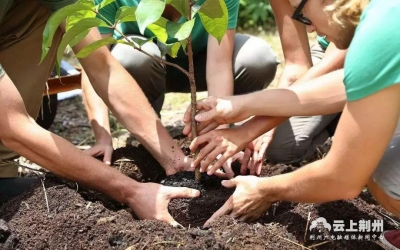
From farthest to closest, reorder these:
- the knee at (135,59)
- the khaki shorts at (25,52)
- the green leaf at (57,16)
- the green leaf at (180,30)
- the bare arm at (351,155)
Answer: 1. the knee at (135,59)
2. the khaki shorts at (25,52)
3. the green leaf at (57,16)
4. the green leaf at (180,30)
5. the bare arm at (351,155)

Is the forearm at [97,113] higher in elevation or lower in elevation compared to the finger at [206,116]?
lower

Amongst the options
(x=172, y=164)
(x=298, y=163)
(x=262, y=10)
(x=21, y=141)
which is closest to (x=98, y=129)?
(x=172, y=164)

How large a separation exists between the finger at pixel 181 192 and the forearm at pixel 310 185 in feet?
0.80

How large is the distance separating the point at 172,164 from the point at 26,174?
80 cm

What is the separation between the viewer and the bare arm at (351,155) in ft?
4.26

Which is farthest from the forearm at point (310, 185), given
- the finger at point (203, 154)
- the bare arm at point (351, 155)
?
the finger at point (203, 154)

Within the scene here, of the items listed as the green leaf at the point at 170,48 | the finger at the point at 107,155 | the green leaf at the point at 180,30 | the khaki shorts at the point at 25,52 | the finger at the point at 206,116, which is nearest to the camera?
the green leaf at the point at 180,30

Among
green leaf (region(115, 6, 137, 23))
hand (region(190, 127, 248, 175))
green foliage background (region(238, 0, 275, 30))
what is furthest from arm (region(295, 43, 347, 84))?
green foliage background (region(238, 0, 275, 30))

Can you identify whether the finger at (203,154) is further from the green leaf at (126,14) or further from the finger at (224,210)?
the green leaf at (126,14)

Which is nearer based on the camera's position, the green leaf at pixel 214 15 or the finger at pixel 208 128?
the green leaf at pixel 214 15

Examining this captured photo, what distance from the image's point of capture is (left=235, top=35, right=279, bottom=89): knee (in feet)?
8.08

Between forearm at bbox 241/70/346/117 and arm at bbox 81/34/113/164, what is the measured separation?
1.98 feet

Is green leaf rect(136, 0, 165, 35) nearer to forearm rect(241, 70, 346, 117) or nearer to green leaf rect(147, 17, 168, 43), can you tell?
green leaf rect(147, 17, 168, 43)

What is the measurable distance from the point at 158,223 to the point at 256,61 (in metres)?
1.08
